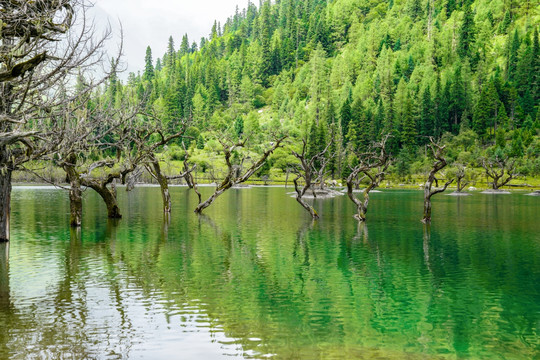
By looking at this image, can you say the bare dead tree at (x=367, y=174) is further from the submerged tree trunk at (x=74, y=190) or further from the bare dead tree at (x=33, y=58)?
the bare dead tree at (x=33, y=58)

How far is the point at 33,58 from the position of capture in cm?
1226

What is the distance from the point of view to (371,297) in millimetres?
15602

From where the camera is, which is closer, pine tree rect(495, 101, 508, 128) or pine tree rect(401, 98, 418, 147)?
pine tree rect(495, 101, 508, 128)

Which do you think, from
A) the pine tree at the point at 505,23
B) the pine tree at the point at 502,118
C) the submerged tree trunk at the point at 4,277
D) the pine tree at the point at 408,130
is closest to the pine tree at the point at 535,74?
the pine tree at the point at 502,118

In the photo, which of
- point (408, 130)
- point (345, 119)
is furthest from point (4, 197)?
point (345, 119)

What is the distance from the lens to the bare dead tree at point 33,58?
13227 mm

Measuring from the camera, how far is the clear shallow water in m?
10.9

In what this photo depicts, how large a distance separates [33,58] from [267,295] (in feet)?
32.6

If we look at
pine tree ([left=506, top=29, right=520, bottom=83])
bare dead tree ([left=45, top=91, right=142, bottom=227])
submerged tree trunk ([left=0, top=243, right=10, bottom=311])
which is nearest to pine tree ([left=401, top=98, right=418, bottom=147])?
pine tree ([left=506, top=29, right=520, bottom=83])

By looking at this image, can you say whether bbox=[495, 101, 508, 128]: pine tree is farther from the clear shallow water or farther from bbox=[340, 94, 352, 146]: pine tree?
the clear shallow water

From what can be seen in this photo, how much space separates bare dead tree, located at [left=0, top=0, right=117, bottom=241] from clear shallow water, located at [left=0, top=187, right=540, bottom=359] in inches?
201

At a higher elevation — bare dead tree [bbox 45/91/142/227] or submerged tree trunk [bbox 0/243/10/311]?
bare dead tree [bbox 45/91/142/227]

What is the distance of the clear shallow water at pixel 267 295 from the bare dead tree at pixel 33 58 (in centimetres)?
510

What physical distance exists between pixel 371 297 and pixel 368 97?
7008 inches
